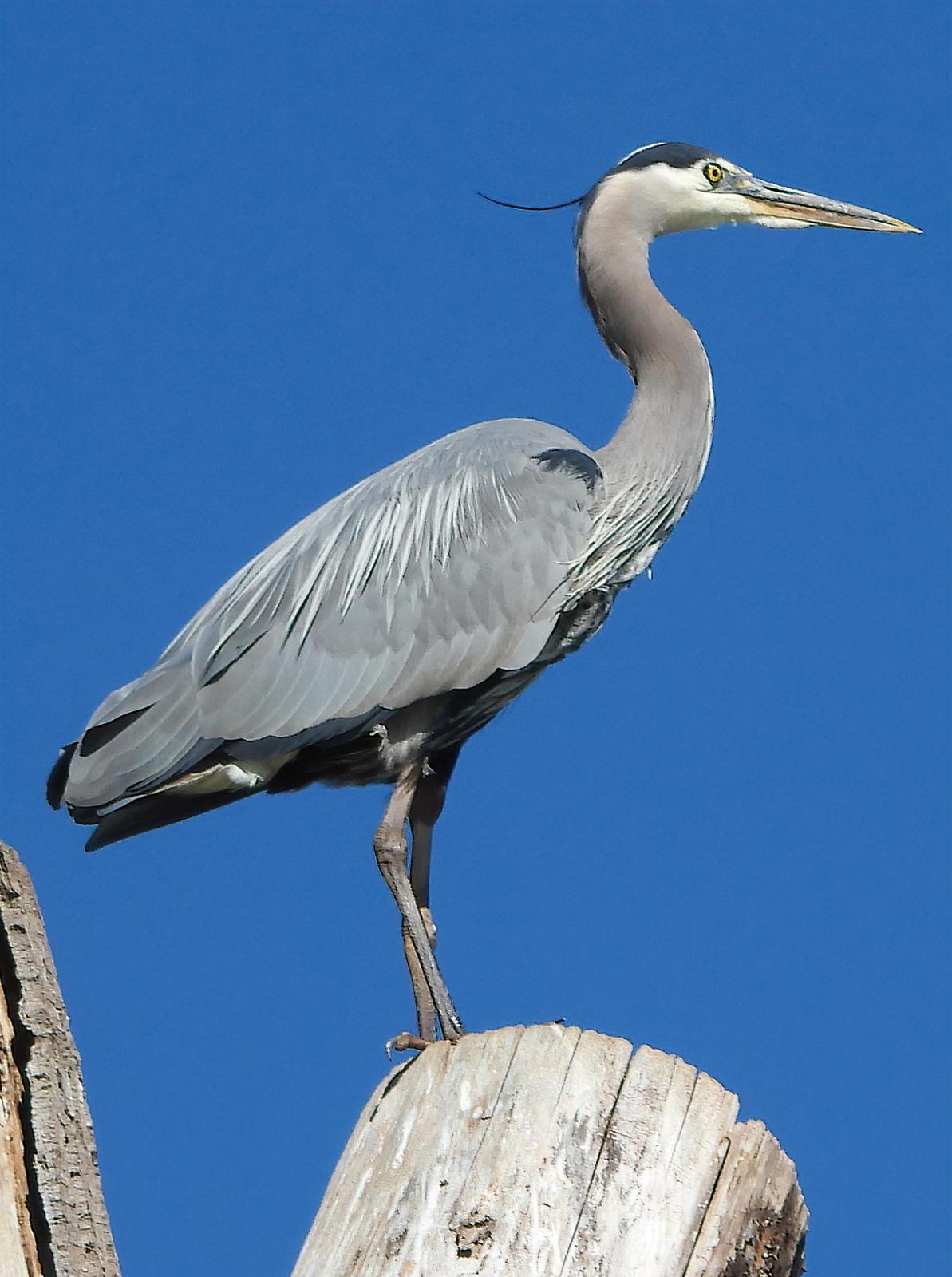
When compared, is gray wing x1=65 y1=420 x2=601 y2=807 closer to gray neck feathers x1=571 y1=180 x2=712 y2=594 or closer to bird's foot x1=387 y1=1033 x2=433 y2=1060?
gray neck feathers x1=571 y1=180 x2=712 y2=594

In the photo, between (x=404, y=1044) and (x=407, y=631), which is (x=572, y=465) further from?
(x=404, y=1044)

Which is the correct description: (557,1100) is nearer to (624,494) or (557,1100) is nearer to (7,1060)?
(7,1060)

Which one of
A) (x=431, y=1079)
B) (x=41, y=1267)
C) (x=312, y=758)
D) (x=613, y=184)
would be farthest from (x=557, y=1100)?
(x=613, y=184)

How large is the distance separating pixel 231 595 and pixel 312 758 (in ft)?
1.79

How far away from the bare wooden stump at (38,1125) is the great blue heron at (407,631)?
1.79 meters

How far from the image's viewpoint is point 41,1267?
2.74 meters

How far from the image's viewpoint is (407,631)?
4984 mm

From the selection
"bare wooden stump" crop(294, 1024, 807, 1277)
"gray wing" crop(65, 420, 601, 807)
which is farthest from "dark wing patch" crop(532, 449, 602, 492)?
"bare wooden stump" crop(294, 1024, 807, 1277)

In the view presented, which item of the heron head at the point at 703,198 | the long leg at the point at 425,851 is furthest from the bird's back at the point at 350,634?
the heron head at the point at 703,198

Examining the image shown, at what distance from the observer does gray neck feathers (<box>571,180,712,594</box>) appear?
205 inches

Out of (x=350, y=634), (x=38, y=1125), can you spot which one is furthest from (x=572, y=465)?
(x=38, y=1125)

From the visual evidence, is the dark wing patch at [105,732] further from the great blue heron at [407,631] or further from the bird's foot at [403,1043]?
the bird's foot at [403,1043]

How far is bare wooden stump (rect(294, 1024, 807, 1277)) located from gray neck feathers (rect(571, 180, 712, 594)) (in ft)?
7.29

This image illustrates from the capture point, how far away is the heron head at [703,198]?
590 cm
